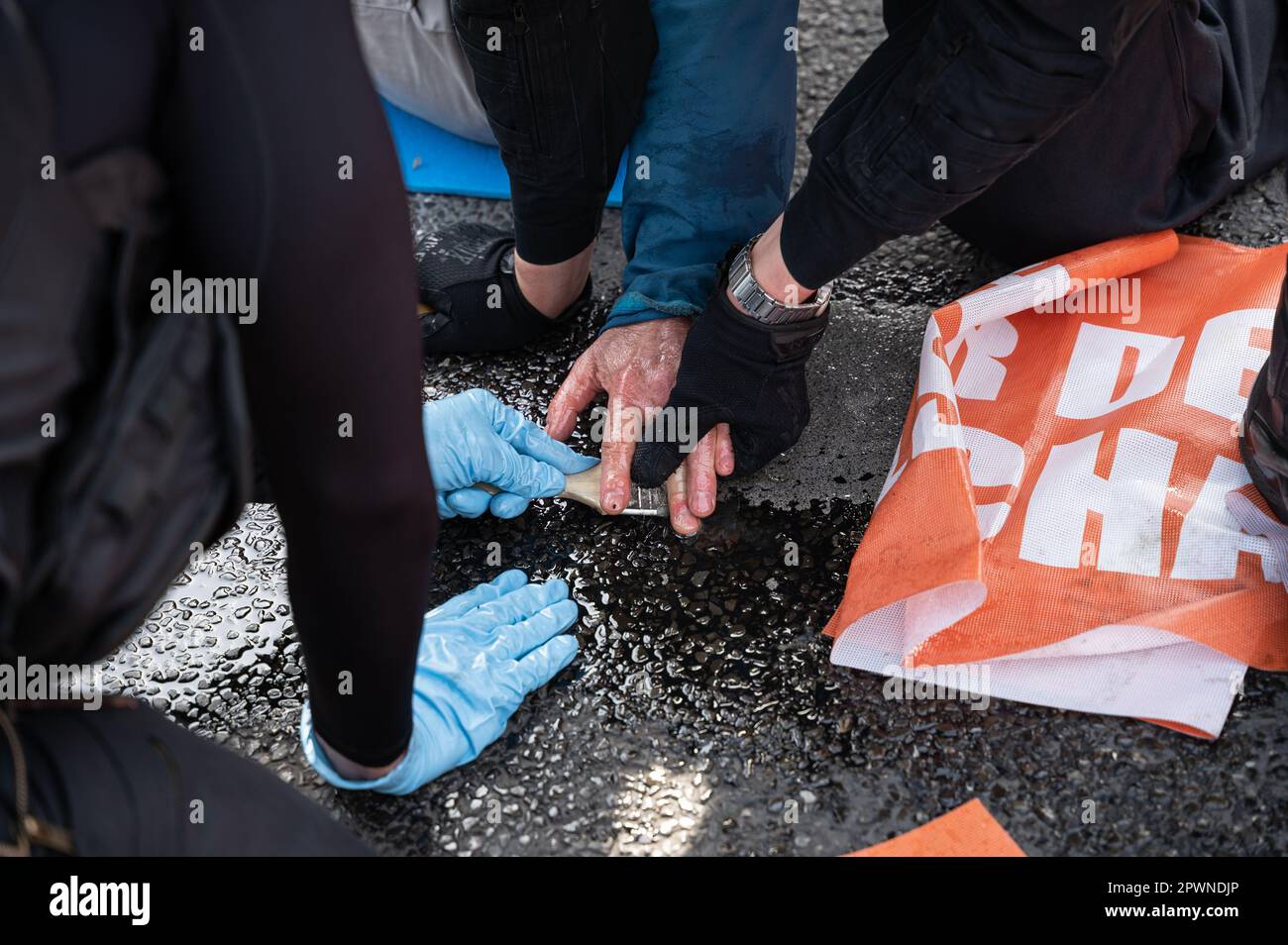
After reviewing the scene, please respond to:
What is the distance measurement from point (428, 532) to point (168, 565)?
0.85 ft

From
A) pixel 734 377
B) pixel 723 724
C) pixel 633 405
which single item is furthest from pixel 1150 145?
pixel 723 724

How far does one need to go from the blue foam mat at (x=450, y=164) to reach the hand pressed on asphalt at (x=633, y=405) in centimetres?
55

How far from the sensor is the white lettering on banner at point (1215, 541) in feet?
4.76

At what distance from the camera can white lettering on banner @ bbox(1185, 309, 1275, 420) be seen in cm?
160

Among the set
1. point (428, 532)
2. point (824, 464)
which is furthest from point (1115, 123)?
point (428, 532)

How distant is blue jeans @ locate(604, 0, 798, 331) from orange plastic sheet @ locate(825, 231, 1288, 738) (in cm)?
43

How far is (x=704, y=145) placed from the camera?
5.94ft

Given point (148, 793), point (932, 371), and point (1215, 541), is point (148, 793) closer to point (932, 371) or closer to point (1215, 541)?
point (932, 371)

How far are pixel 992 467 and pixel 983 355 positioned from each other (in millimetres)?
235

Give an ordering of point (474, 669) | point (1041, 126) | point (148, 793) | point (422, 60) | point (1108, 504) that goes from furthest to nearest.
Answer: point (422, 60) → point (1108, 504) → point (474, 669) → point (1041, 126) → point (148, 793)

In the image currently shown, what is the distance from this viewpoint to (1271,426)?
1428mm

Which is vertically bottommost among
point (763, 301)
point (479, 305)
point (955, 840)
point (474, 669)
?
point (955, 840)

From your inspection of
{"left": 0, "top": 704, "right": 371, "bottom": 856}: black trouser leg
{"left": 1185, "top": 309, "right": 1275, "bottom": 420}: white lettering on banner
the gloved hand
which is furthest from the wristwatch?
{"left": 0, "top": 704, "right": 371, "bottom": 856}: black trouser leg
